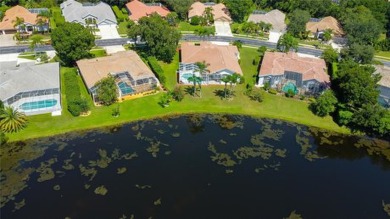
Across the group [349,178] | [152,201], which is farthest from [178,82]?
[349,178]

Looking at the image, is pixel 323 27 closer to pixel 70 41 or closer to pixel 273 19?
pixel 273 19

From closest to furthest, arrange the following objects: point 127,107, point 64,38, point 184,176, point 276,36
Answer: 1. point 184,176
2. point 127,107
3. point 64,38
4. point 276,36

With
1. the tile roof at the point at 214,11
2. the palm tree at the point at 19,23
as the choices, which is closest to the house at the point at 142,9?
the tile roof at the point at 214,11

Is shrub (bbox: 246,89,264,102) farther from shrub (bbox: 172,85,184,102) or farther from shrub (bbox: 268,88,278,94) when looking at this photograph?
shrub (bbox: 172,85,184,102)

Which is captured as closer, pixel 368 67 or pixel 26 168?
pixel 26 168

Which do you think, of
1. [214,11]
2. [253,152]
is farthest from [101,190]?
[214,11]

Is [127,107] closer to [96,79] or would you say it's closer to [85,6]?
[96,79]
